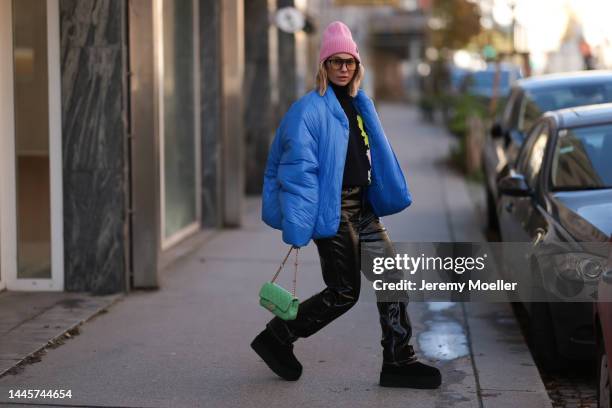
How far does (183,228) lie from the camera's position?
11992mm

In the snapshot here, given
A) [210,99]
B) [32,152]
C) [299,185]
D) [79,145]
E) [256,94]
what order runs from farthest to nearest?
[256,94]
[210,99]
[32,152]
[79,145]
[299,185]

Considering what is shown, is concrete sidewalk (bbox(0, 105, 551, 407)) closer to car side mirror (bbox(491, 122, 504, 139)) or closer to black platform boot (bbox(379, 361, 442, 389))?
black platform boot (bbox(379, 361, 442, 389))

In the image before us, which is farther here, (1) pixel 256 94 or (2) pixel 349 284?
(1) pixel 256 94

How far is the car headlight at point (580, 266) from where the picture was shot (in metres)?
6.38

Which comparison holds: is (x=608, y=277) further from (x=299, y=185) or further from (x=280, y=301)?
(x=280, y=301)

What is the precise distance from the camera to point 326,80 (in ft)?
19.7

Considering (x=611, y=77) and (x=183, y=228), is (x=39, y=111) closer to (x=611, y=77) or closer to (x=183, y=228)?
(x=183, y=228)

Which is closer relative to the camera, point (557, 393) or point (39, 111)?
point (557, 393)

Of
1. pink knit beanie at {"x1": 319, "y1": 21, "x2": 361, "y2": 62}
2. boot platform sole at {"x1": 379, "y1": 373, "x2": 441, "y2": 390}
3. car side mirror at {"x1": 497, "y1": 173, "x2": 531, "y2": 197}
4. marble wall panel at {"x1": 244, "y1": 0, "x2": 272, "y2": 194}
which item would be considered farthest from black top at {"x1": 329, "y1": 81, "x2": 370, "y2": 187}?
marble wall panel at {"x1": 244, "y1": 0, "x2": 272, "y2": 194}

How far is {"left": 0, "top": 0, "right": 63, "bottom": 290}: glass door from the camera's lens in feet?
28.4

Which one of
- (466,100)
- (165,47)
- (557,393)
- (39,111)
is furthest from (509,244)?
(466,100)

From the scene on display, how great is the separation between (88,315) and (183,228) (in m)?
4.01

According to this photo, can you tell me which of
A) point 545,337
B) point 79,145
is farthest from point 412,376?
point 79,145

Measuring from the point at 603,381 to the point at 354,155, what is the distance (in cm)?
164
